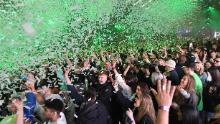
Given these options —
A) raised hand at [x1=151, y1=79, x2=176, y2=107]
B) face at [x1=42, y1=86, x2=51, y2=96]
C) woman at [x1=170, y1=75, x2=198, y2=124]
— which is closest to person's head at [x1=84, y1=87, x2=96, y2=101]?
face at [x1=42, y1=86, x2=51, y2=96]

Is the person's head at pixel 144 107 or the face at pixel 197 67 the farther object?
the face at pixel 197 67

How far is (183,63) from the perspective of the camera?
455 inches

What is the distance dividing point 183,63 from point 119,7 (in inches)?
679

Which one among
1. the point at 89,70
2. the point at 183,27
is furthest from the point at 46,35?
the point at 183,27

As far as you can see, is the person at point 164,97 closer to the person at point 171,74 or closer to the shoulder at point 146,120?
the shoulder at point 146,120

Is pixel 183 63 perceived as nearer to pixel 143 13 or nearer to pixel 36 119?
pixel 36 119

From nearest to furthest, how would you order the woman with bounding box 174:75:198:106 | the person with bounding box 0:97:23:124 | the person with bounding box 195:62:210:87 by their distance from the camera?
the person with bounding box 0:97:23:124
the woman with bounding box 174:75:198:106
the person with bounding box 195:62:210:87

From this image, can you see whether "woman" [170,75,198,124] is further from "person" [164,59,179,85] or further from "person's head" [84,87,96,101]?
"person" [164,59,179,85]

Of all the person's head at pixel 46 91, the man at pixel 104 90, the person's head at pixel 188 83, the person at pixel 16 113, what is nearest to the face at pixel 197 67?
the person's head at pixel 188 83

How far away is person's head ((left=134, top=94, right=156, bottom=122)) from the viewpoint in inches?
236

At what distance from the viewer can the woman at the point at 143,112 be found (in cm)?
592

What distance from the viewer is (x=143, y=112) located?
6.00 metres

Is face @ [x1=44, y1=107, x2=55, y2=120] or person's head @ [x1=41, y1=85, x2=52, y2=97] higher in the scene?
person's head @ [x1=41, y1=85, x2=52, y2=97]

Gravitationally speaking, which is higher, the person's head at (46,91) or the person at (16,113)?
the person's head at (46,91)
